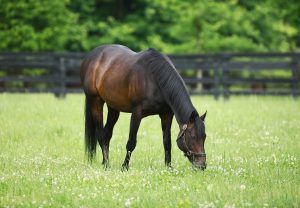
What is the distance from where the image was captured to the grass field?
6.03 metres

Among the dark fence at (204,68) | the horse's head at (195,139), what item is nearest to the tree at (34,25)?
the dark fence at (204,68)

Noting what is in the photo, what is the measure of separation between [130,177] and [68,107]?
846 centimetres

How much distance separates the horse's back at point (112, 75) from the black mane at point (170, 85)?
30 centimetres

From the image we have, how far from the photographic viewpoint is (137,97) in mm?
7910

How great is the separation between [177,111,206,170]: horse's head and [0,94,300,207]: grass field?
182mm

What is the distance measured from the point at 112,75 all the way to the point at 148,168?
165 centimetres

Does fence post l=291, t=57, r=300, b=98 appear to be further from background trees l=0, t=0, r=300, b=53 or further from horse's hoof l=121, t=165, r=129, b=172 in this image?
horse's hoof l=121, t=165, r=129, b=172

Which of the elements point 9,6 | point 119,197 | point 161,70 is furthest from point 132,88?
point 9,6

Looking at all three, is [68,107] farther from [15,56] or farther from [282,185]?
[282,185]

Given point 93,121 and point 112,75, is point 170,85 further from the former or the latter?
point 93,121

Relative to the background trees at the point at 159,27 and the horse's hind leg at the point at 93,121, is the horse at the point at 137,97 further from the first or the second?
the background trees at the point at 159,27

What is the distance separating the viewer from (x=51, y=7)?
28.1 m

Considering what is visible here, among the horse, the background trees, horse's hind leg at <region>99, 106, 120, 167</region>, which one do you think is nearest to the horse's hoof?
the horse

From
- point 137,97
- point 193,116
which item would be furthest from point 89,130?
point 193,116
